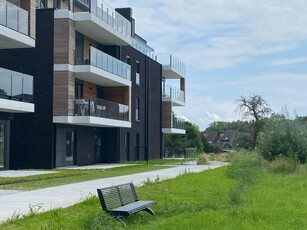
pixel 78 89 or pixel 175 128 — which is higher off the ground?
pixel 78 89

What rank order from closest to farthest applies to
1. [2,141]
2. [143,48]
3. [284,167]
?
[284,167]
[2,141]
[143,48]

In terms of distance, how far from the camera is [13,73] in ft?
75.2

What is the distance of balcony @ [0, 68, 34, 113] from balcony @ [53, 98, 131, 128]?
417 centimetres

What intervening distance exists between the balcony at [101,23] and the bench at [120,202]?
1964cm

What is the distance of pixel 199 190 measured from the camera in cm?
1569

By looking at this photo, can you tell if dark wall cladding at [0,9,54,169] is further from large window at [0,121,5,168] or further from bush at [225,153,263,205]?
bush at [225,153,263,205]

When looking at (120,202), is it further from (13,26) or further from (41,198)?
(13,26)

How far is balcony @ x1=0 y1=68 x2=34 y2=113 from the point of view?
870 inches

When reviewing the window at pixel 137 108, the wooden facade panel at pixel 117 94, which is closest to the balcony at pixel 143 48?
the window at pixel 137 108

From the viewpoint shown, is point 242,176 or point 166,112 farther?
point 166,112

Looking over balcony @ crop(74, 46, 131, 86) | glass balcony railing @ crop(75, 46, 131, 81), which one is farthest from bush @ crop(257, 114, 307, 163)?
glass balcony railing @ crop(75, 46, 131, 81)

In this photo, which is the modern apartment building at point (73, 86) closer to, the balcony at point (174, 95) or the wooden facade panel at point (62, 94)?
the wooden facade panel at point (62, 94)

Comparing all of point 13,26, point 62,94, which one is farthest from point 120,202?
point 62,94

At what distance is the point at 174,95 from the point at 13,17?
95.0 ft
